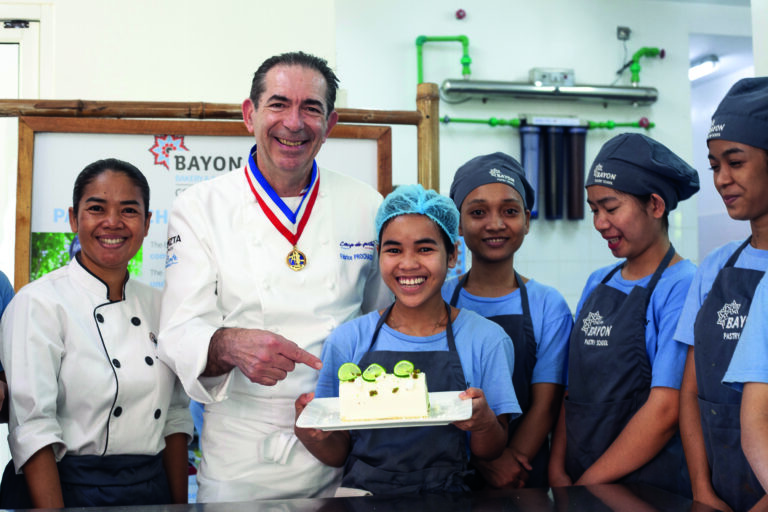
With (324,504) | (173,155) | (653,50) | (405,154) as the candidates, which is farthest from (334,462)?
(653,50)

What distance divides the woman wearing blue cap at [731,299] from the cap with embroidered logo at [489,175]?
25.5 inches

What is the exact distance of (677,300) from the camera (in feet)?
6.17

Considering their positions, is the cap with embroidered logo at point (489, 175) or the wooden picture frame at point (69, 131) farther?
→ the wooden picture frame at point (69, 131)

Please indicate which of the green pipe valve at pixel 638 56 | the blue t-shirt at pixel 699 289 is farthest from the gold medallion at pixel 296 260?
the green pipe valve at pixel 638 56

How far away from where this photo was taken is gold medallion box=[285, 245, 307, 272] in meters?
2.01

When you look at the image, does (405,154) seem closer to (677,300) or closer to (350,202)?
(350,202)

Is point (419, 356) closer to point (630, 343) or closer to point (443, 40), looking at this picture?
point (630, 343)

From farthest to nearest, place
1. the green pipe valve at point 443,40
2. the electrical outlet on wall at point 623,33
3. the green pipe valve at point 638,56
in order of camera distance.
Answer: the electrical outlet on wall at point 623,33 < the green pipe valve at point 638,56 < the green pipe valve at point 443,40

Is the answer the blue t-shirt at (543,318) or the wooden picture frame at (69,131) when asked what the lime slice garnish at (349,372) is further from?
the wooden picture frame at (69,131)

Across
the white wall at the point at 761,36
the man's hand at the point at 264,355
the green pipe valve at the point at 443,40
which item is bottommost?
the man's hand at the point at 264,355

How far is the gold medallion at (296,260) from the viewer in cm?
201

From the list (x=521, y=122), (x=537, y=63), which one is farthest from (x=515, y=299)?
(x=537, y=63)

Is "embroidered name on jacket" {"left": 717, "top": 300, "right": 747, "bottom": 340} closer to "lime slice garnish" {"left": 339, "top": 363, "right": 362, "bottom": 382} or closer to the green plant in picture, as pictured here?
"lime slice garnish" {"left": 339, "top": 363, "right": 362, "bottom": 382}

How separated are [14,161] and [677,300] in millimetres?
2953
